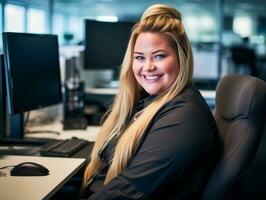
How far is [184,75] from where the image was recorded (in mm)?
1383

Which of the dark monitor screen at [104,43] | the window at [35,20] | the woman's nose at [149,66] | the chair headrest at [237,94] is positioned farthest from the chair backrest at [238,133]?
the window at [35,20]

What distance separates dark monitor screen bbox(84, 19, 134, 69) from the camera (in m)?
3.30

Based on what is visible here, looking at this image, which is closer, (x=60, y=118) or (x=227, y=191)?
(x=227, y=191)

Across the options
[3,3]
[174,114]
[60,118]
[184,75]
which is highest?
[3,3]

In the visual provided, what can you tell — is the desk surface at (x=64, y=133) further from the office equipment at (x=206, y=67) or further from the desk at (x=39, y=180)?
the office equipment at (x=206, y=67)

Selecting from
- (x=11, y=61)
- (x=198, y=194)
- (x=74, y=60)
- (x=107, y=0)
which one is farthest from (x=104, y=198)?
(x=107, y=0)

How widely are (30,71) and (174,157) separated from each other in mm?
1025

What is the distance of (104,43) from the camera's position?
3330mm

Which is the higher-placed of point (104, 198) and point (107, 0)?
point (107, 0)

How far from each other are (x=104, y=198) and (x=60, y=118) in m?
1.57

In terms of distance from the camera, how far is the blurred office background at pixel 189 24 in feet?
12.3

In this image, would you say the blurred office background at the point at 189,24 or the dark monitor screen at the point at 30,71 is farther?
the blurred office background at the point at 189,24

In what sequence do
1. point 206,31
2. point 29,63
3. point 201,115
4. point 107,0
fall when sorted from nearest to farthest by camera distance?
point 201,115
point 29,63
point 206,31
point 107,0

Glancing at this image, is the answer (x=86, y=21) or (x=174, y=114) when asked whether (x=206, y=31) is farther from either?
(x=174, y=114)
